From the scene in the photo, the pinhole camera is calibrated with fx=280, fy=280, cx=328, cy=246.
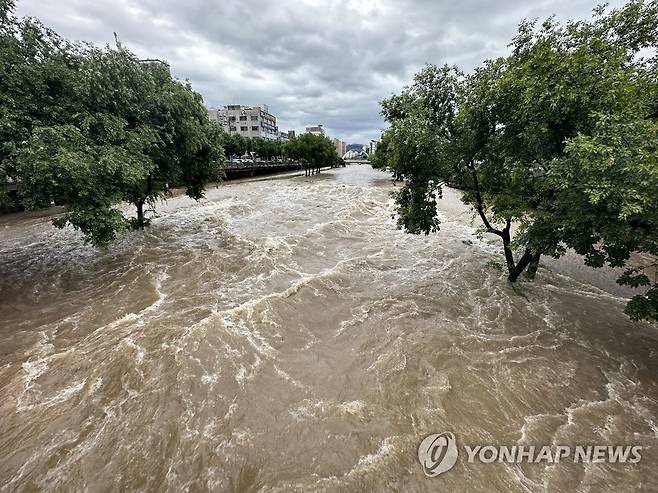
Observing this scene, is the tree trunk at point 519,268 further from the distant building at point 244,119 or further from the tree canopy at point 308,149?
the distant building at point 244,119

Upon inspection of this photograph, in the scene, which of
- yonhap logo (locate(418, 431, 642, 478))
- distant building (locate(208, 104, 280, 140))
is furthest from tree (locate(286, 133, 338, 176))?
yonhap logo (locate(418, 431, 642, 478))

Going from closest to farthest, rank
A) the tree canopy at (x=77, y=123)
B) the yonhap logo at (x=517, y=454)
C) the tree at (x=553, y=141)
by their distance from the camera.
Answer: the yonhap logo at (x=517, y=454) < the tree at (x=553, y=141) < the tree canopy at (x=77, y=123)

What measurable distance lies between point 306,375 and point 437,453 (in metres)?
2.52

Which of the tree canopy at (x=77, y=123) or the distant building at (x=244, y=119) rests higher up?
the distant building at (x=244, y=119)

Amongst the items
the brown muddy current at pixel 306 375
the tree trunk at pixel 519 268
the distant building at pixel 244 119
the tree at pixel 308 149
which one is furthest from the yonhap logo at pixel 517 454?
the distant building at pixel 244 119

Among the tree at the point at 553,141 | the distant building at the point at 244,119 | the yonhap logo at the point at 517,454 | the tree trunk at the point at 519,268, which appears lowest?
the yonhap logo at the point at 517,454

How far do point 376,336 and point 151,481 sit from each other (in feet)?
15.4

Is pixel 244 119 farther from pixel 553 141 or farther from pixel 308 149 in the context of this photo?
pixel 553 141

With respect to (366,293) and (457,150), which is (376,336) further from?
(457,150)

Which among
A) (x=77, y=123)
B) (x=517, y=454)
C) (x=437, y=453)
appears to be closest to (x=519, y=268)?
(x=517, y=454)

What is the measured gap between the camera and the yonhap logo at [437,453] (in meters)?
3.88

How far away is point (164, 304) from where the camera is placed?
7.83 metres

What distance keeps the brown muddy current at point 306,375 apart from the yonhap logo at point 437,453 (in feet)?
0.38

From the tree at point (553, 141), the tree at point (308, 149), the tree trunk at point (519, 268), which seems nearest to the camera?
the tree at point (553, 141)
